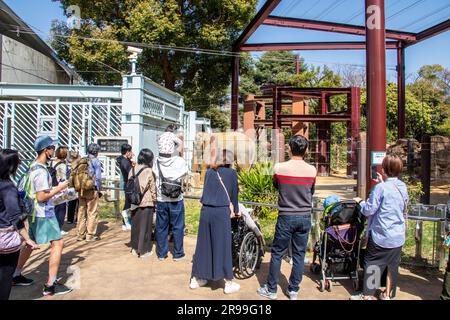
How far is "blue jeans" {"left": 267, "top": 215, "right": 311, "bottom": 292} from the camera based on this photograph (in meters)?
4.16

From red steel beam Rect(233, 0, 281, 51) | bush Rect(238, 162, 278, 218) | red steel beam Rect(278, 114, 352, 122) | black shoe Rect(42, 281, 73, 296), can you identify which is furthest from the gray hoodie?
red steel beam Rect(278, 114, 352, 122)

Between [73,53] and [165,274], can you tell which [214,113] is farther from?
[165,274]

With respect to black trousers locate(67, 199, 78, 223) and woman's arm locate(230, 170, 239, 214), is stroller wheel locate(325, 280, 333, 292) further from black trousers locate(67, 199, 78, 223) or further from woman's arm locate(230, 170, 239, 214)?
black trousers locate(67, 199, 78, 223)

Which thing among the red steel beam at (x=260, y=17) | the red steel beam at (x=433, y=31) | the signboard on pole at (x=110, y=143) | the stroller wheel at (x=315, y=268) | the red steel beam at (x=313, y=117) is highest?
the red steel beam at (x=260, y=17)

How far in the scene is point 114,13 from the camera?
61.0 feet

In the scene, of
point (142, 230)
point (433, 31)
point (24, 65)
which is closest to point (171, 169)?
point (142, 230)

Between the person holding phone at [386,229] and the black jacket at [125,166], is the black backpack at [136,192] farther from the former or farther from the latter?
the person holding phone at [386,229]

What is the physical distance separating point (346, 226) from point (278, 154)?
812cm

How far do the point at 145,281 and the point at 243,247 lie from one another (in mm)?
1258

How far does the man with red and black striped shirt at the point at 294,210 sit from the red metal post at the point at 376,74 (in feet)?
6.07

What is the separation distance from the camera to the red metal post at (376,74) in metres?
5.61

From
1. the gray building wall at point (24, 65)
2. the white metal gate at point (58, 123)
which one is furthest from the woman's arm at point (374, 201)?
the gray building wall at point (24, 65)

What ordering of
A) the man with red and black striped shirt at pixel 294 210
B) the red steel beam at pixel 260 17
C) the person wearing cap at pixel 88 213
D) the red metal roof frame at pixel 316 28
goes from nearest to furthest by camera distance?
the man with red and black striped shirt at pixel 294 210
the person wearing cap at pixel 88 213
the red steel beam at pixel 260 17
the red metal roof frame at pixel 316 28

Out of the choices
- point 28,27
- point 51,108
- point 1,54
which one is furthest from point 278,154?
point 28,27
